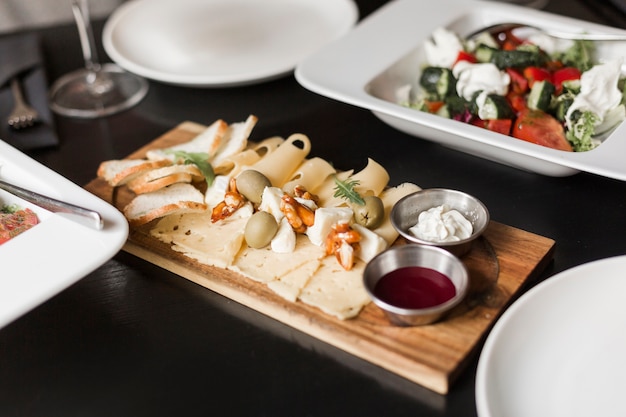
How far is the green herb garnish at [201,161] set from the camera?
214 cm

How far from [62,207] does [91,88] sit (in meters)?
1.18

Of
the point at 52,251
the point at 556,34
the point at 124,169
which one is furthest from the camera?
the point at 556,34

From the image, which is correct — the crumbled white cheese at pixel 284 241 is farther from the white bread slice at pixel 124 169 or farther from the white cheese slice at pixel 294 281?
the white bread slice at pixel 124 169

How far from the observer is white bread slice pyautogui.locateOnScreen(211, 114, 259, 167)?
225 centimetres

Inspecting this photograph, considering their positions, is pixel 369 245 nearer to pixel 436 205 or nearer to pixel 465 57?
pixel 436 205

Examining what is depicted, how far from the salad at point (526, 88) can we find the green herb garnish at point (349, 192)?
17.7 inches

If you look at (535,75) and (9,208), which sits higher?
(535,75)

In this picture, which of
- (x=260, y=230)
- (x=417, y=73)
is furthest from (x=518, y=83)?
(x=260, y=230)

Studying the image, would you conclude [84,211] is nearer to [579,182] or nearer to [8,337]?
[8,337]

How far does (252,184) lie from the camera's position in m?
2.01

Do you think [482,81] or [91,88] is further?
[91,88]

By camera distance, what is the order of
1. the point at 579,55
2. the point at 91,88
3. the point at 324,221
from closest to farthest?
the point at 324,221 → the point at 579,55 → the point at 91,88

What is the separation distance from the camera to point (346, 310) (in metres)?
1.68

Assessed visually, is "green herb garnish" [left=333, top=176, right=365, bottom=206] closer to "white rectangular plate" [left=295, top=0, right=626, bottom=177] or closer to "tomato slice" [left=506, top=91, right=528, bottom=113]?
"white rectangular plate" [left=295, top=0, right=626, bottom=177]
